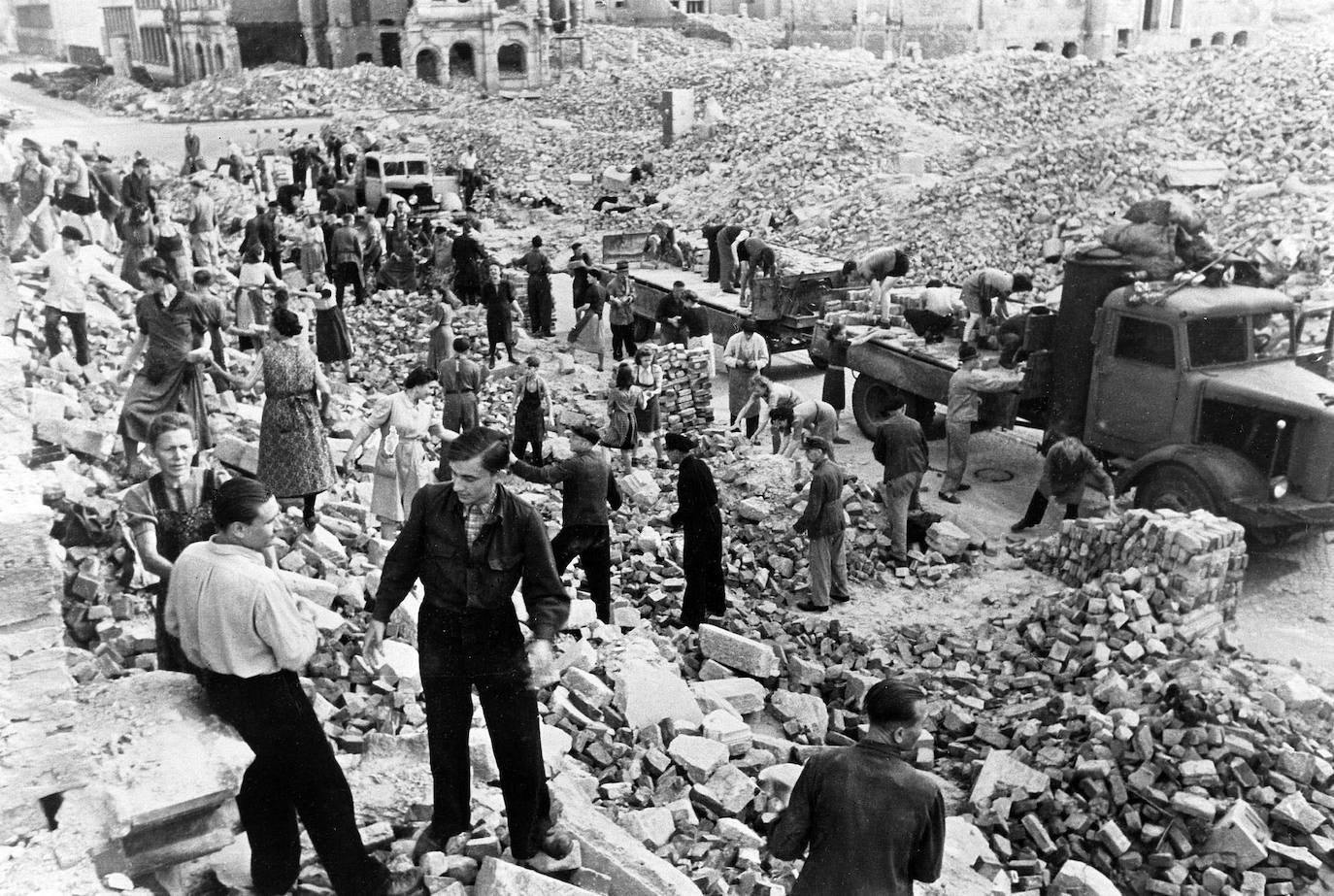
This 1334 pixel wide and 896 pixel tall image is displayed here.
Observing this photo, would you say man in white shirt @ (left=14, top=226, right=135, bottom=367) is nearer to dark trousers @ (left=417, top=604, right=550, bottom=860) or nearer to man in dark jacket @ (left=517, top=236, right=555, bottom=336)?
man in dark jacket @ (left=517, top=236, right=555, bottom=336)

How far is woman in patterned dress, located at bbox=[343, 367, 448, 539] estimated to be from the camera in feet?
23.5

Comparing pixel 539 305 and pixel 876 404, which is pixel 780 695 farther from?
pixel 539 305

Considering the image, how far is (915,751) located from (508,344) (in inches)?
348

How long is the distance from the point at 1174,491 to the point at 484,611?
656cm

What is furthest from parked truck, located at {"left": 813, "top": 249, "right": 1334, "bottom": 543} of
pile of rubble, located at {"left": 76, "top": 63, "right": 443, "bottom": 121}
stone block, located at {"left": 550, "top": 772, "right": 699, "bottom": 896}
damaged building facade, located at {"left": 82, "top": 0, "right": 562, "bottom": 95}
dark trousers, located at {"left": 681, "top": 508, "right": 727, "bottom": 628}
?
damaged building facade, located at {"left": 82, "top": 0, "right": 562, "bottom": 95}

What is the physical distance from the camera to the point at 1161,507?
8781mm

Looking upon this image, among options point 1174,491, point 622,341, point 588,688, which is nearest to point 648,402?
point 622,341

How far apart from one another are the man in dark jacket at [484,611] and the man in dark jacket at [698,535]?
3.37 metres

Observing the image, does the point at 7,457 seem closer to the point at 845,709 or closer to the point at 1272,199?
the point at 845,709

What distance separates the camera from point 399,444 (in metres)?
7.25

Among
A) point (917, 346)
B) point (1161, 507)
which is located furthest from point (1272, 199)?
point (1161, 507)

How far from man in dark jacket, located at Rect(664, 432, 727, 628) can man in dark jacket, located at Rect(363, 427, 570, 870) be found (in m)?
3.37

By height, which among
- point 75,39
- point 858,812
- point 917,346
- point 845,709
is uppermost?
point 75,39

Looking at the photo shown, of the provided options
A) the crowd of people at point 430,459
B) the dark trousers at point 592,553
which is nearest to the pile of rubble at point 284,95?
the crowd of people at point 430,459
